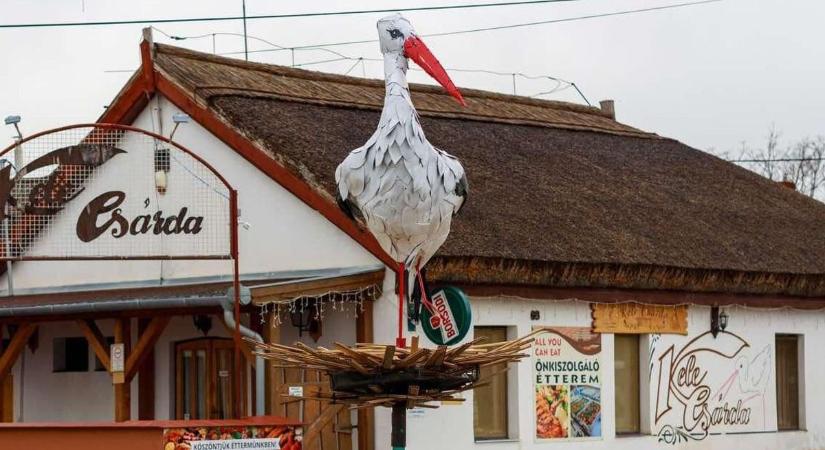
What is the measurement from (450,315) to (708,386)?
18.9 feet

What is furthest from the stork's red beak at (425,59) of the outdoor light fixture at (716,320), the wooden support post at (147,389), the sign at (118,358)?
the outdoor light fixture at (716,320)

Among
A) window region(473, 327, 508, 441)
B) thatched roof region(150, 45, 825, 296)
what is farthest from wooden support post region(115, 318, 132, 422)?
window region(473, 327, 508, 441)

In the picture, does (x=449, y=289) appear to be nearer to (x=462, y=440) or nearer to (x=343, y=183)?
(x=462, y=440)

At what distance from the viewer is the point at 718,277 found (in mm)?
22672

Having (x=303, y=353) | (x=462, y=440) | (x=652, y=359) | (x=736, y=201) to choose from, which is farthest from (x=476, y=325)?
(x=303, y=353)

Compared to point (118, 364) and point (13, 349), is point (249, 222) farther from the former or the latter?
point (13, 349)

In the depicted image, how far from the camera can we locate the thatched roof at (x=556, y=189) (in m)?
20.6

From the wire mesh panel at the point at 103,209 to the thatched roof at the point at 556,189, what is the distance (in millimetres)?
1143

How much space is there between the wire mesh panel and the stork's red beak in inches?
276

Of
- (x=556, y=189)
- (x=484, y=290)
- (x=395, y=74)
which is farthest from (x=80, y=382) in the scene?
(x=395, y=74)

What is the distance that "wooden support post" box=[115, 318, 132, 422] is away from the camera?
20.8 metres

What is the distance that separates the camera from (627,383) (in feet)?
72.9

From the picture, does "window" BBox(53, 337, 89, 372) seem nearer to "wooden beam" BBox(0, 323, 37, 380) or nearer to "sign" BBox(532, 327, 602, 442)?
"wooden beam" BBox(0, 323, 37, 380)

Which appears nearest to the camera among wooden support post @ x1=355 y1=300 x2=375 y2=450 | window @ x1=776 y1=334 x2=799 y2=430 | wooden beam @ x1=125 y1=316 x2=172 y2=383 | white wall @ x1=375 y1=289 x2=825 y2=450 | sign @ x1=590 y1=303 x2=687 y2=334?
wooden support post @ x1=355 y1=300 x2=375 y2=450
